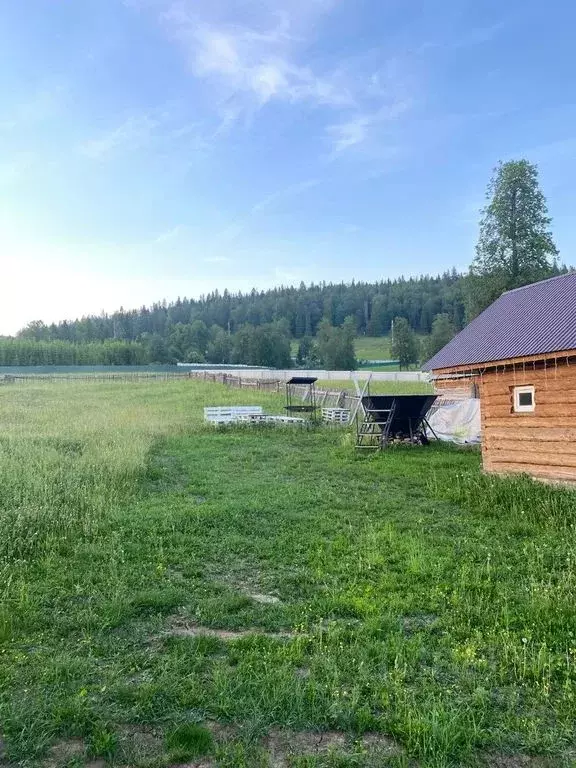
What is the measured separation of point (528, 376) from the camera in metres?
10.6

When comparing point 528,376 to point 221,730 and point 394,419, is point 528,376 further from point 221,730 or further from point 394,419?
point 221,730

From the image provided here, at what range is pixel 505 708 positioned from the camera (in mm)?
3604

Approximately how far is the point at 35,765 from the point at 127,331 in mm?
172628

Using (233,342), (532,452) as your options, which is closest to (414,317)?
(233,342)

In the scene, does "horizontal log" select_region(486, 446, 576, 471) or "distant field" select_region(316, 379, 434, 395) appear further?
"distant field" select_region(316, 379, 434, 395)

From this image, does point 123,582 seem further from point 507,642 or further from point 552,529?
point 552,529

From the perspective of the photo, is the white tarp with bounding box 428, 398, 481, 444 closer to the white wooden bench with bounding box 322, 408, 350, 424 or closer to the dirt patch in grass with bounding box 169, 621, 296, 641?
the white wooden bench with bounding box 322, 408, 350, 424

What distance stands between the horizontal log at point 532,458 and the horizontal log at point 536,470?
0.06m

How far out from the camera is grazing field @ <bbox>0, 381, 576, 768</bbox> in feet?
10.8

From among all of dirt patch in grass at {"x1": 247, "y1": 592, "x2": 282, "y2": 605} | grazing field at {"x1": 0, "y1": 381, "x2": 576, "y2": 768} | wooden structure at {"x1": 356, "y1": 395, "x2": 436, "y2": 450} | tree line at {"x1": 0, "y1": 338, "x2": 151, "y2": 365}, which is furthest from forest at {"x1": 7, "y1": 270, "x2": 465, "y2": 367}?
dirt patch in grass at {"x1": 247, "y1": 592, "x2": 282, "y2": 605}

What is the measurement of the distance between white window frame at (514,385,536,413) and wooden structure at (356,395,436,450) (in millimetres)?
4431

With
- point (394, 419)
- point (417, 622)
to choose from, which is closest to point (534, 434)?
point (394, 419)

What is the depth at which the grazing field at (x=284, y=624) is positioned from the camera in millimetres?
3283

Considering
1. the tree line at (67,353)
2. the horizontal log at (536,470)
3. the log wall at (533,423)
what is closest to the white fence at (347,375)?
the log wall at (533,423)
